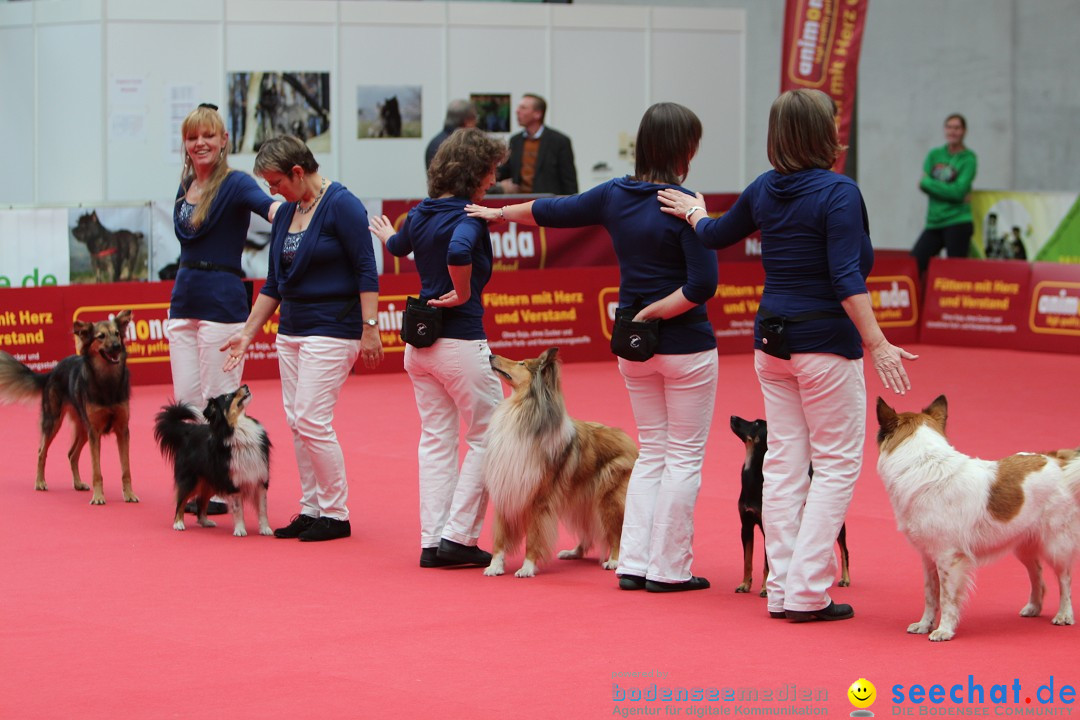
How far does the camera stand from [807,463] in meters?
5.46

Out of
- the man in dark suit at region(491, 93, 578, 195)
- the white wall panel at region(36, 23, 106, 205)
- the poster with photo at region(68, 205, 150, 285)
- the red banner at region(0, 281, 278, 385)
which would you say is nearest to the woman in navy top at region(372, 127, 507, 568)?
the red banner at region(0, 281, 278, 385)

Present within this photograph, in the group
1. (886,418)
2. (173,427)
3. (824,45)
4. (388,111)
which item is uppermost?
(824,45)

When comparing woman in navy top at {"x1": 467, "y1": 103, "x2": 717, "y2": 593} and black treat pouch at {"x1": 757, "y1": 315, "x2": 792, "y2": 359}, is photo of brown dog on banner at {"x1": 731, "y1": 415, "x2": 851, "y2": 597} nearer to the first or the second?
woman in navy top at {"x1": 467, "y1": 103, "x2": 717, "y2": 593}

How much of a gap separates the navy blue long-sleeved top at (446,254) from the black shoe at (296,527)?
1504mm

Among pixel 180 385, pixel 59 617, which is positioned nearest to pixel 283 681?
pixel 59 617

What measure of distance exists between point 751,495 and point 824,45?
895 cm

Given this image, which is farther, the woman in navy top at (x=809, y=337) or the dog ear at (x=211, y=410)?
the dog ear at (x=211, y=410)

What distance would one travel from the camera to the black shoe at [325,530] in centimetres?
701

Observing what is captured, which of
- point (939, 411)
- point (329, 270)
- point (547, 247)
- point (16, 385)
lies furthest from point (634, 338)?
point (547, 247)

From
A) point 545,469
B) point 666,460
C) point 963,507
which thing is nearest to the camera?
point 963,507

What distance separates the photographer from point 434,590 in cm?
600

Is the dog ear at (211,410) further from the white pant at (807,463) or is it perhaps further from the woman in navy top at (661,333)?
the white pant at (807,463)

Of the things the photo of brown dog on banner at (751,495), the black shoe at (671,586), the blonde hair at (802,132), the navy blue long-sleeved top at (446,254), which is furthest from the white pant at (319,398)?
the blonde hair at (802,132)

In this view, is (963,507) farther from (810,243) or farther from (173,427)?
(173,427)
